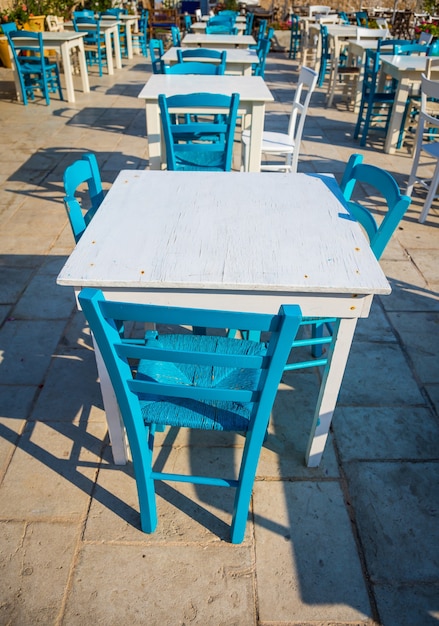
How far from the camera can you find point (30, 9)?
31.9ft

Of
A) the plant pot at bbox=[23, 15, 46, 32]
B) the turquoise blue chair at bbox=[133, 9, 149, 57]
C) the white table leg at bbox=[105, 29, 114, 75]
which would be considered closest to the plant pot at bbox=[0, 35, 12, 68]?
the plant pot at bbox=[23, 15, 46, 32]

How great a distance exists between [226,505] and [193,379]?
51cm

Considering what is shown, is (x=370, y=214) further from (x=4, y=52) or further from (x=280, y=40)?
(x=280, y=40)

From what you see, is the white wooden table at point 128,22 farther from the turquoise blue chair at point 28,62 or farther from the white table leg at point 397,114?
the white table leg at point 397,114

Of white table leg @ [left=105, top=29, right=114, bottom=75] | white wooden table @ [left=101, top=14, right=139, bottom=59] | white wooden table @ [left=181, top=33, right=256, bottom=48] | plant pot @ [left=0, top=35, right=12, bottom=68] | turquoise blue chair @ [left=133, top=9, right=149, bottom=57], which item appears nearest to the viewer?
white wooden table @ [left=181, top=33, right=256, bottom=48]

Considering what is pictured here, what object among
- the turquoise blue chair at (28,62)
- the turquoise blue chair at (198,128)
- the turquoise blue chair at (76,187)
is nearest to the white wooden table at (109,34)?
the turquoise blue chair at (28,62)

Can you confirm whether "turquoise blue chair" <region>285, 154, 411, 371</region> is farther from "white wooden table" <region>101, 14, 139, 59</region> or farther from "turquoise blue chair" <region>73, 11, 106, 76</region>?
"white wooden table" <region>101, 14, 139, 59</region>

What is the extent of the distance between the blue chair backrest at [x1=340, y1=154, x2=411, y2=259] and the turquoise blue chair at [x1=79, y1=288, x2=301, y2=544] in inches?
Answer: 22.3

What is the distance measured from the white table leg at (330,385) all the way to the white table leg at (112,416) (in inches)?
27.7

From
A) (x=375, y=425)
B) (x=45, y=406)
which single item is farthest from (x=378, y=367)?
(x=45, y=406)

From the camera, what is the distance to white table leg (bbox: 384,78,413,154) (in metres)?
4.93

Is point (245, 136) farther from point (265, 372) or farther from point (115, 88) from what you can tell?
point (115, 88)

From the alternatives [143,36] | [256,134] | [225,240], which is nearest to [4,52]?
[143,36]

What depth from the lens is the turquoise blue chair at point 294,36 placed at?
1055cm
